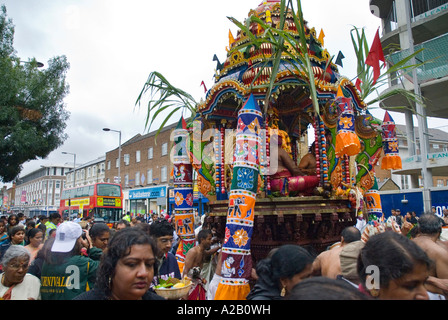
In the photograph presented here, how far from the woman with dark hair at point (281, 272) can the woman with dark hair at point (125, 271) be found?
94cm

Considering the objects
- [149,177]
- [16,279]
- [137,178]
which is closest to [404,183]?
[149,177]

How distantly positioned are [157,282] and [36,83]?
1191cm

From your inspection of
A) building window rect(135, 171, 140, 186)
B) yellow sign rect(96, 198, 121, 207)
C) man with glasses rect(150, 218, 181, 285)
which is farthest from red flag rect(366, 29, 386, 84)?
building window rect(135, 171, 140, 186)

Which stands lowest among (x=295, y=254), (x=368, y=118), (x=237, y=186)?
(x=295, y=254)

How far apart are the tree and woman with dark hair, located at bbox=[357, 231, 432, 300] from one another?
41.2ft

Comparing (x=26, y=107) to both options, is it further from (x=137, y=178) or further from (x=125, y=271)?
(x=137, y=178)

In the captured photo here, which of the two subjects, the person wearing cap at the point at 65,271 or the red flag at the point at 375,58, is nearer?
the person wearing cap at the point at 65,271

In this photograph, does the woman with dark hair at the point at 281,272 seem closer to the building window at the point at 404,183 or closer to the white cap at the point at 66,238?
the white cap at the point at 66,238

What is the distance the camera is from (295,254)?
295 centimetres

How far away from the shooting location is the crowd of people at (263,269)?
87.4 inches

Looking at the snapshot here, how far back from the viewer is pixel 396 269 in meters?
2.22

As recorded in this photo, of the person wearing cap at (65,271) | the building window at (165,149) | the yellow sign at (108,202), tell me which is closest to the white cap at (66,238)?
the person wearing cap at (65,271)

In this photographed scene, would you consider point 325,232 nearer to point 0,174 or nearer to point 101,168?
point 0,174
